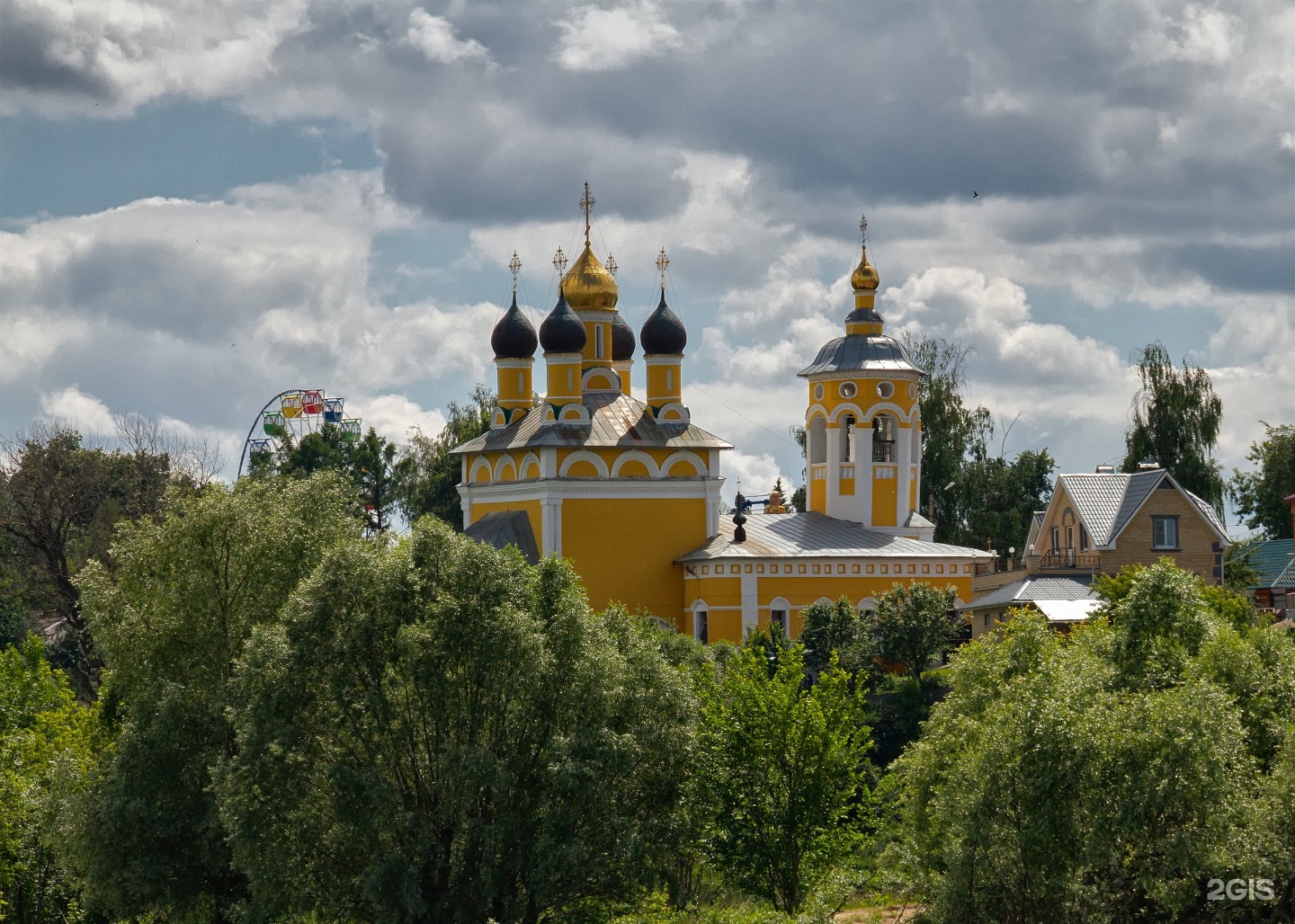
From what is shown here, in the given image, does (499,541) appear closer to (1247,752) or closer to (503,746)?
(503,746)

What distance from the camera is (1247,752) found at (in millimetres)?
23312

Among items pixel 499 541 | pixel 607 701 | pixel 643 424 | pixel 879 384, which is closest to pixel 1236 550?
pixel 879 384

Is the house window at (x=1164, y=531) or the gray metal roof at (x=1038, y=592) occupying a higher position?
the house window at (x=1164, y=531)

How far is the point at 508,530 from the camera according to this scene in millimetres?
40875

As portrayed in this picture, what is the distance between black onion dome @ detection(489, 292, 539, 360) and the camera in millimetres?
44219

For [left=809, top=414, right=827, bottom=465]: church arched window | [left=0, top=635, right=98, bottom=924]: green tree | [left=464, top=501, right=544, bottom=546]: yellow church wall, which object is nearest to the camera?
[left=0, top=635, right=98, bottom=924]: green tree

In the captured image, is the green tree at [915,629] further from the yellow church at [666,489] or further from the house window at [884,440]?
the house window at [884,440]

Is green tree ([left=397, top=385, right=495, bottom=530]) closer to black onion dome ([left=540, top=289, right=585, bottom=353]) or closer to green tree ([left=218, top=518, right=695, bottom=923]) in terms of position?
black onion dome ([left=540, top=289, right=585, bottom=353])

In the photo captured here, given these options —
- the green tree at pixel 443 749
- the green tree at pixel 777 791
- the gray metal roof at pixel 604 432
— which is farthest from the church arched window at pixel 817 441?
the green tree at pixel 443 749

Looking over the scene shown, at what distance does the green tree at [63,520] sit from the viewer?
42.9 m

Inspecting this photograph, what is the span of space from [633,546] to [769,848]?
16276 mm

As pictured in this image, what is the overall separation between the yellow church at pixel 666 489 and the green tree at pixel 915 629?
202cm

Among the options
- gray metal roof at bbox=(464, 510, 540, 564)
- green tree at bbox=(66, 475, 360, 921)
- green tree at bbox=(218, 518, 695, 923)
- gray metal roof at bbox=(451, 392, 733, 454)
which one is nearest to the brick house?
gray metal roof at bbox=(451, 392, 733, 454)

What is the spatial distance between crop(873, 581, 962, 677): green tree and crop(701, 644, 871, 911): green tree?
13.0m
